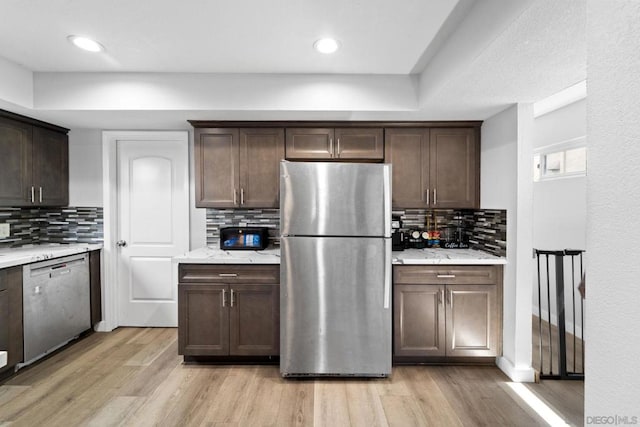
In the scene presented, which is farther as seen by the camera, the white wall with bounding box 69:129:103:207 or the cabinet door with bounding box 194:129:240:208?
the white wall with bounding box 69:129:103:207

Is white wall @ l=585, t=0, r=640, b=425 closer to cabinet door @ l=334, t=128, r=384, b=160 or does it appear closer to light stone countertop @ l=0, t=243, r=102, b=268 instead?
cabinet door @ l=334, t=128, r=384, b=160

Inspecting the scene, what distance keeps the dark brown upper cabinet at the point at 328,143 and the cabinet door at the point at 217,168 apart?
514mm

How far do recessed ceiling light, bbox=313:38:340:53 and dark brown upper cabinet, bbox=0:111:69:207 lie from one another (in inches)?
103

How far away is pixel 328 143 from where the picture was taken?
3145mm

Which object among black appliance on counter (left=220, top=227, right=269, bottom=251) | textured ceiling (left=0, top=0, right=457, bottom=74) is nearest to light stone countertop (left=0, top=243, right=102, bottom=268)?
black appliance on counter (left=220, top=227, right=269, bottom=251)

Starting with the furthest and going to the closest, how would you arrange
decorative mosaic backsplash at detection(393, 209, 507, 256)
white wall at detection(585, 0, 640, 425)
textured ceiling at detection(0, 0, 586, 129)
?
decorative mosaic backsplash at detection(393, 209, 507, 256) < textured ceiling at detection(0, 0, 586, 129) < white wall at detection(585, 0, 640, 425)

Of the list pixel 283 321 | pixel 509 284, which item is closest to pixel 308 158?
pixel 283 321

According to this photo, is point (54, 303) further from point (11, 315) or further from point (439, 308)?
point (439, 308)

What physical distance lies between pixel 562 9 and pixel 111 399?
10.8 feet

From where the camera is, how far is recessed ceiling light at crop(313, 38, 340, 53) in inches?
86.1

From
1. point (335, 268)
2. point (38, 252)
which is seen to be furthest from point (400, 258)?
point (38, 252)

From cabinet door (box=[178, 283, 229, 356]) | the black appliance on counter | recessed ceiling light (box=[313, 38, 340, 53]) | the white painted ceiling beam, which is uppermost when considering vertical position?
recessed ceiling light (box=[313, 38, 340, 53])

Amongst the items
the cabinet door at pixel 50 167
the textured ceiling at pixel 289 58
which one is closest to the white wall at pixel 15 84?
the textured ceiling at pixel 289 58

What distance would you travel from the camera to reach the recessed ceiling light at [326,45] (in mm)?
2188
